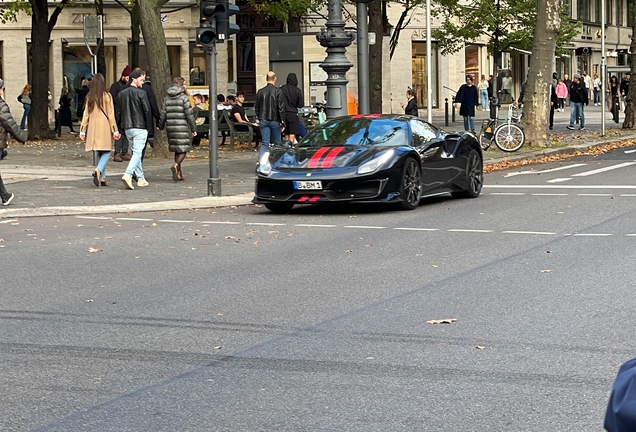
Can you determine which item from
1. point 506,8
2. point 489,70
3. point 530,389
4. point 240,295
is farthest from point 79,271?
point 489,70

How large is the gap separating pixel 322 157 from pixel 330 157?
0.35 feet

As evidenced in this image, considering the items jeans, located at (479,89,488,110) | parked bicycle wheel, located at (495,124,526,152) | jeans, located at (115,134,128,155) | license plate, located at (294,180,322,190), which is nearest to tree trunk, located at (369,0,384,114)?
parked bicycle wheel, located at (495,124,526,152)

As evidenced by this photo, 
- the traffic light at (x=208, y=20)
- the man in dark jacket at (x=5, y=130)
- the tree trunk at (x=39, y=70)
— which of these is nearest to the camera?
the man in dark jacket at (x=5, y=130)

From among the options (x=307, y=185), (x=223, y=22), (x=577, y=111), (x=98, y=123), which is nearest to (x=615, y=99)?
(x=577, y=111)

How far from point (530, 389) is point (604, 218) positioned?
28.8 ft

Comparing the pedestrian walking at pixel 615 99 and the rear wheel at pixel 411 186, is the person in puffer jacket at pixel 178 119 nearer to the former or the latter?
the rear wheel at pixel 411 186

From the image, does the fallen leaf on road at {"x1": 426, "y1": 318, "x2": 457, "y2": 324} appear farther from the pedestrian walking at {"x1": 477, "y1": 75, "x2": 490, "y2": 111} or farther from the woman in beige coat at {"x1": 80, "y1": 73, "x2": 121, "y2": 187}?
the pedestrian walking at {"x1": 477, "y1": 75, "x2": 490, "y2": 111}

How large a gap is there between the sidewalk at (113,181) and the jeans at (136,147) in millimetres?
321

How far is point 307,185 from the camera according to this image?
621 inches

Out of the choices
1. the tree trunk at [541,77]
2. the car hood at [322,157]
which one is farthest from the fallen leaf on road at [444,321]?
the tree trunk at [541,77]

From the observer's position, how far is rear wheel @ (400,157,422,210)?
52.9 ft

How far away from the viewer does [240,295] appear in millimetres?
9516

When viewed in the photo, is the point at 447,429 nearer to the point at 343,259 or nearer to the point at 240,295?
the point at 240,295

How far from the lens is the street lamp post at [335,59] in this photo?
22.0 m
